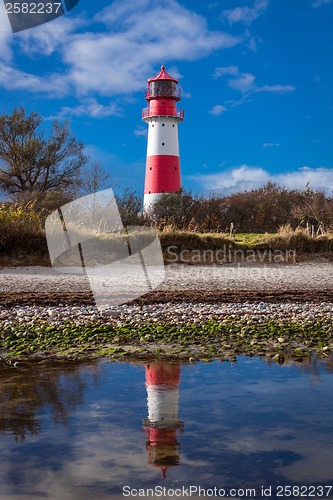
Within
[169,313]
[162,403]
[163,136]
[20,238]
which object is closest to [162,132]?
[163,136]

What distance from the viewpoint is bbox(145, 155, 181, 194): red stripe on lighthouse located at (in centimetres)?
3306

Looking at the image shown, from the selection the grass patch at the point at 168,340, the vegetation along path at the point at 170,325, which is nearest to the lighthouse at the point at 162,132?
the vegetation along path at the point at 170,325

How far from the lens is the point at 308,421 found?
14.6 ft

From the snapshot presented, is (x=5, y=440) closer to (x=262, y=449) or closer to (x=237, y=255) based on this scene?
(x=262, y=449)

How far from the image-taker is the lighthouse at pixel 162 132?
1326 inches

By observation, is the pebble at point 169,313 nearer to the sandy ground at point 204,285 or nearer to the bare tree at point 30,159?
the sandy ground at point 204,285

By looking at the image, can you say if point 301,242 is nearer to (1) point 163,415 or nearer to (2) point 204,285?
(2) point 204,285

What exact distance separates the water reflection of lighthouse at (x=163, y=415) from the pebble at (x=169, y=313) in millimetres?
2927

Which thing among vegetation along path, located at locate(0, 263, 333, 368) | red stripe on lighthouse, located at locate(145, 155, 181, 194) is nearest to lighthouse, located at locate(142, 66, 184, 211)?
red stripe on lighthouse, located at locate(145, 155, 181, 194)

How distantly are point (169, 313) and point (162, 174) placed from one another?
961 inches

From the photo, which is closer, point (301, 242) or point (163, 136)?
point (301, 242)

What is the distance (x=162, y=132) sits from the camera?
34844 mm

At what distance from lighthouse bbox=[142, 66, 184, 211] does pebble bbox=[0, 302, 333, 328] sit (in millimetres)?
22877

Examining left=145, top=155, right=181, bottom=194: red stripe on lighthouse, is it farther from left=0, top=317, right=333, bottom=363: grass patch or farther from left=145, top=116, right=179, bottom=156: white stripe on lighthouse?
left=0, top=317, right=333, bottom=363: grass patch
